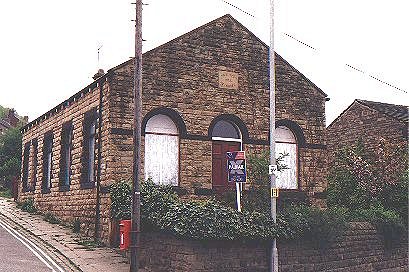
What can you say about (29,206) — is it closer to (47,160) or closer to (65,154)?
(47,160)

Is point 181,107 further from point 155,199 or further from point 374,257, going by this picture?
point 374,257

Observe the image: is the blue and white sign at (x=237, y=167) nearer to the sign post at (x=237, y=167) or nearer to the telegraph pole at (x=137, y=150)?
the sign post at (x=237, y=167)

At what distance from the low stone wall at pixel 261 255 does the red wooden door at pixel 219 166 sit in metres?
5.22

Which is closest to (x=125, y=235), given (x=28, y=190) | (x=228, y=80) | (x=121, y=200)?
(x=121, y=200)

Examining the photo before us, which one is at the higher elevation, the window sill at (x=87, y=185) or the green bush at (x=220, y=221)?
the window sill at (x=87, y=185)

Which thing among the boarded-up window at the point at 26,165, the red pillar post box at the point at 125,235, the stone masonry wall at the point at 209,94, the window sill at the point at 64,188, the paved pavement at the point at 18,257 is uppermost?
the stone masonry wall at the point at 209,94

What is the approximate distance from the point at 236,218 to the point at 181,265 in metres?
2.03

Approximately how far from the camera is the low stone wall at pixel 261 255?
45.4 ft

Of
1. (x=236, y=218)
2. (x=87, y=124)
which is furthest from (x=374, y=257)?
(x=87, y=124)

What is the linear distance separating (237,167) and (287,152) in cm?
721

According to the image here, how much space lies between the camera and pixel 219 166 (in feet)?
67.6

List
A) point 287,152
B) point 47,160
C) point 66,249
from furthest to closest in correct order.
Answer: point 47,160, point 287,152, point 66,249

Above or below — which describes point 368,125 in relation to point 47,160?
above

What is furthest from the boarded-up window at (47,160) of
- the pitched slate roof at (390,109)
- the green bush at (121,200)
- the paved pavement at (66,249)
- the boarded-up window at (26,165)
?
the pitched slate roof at (390,109)
